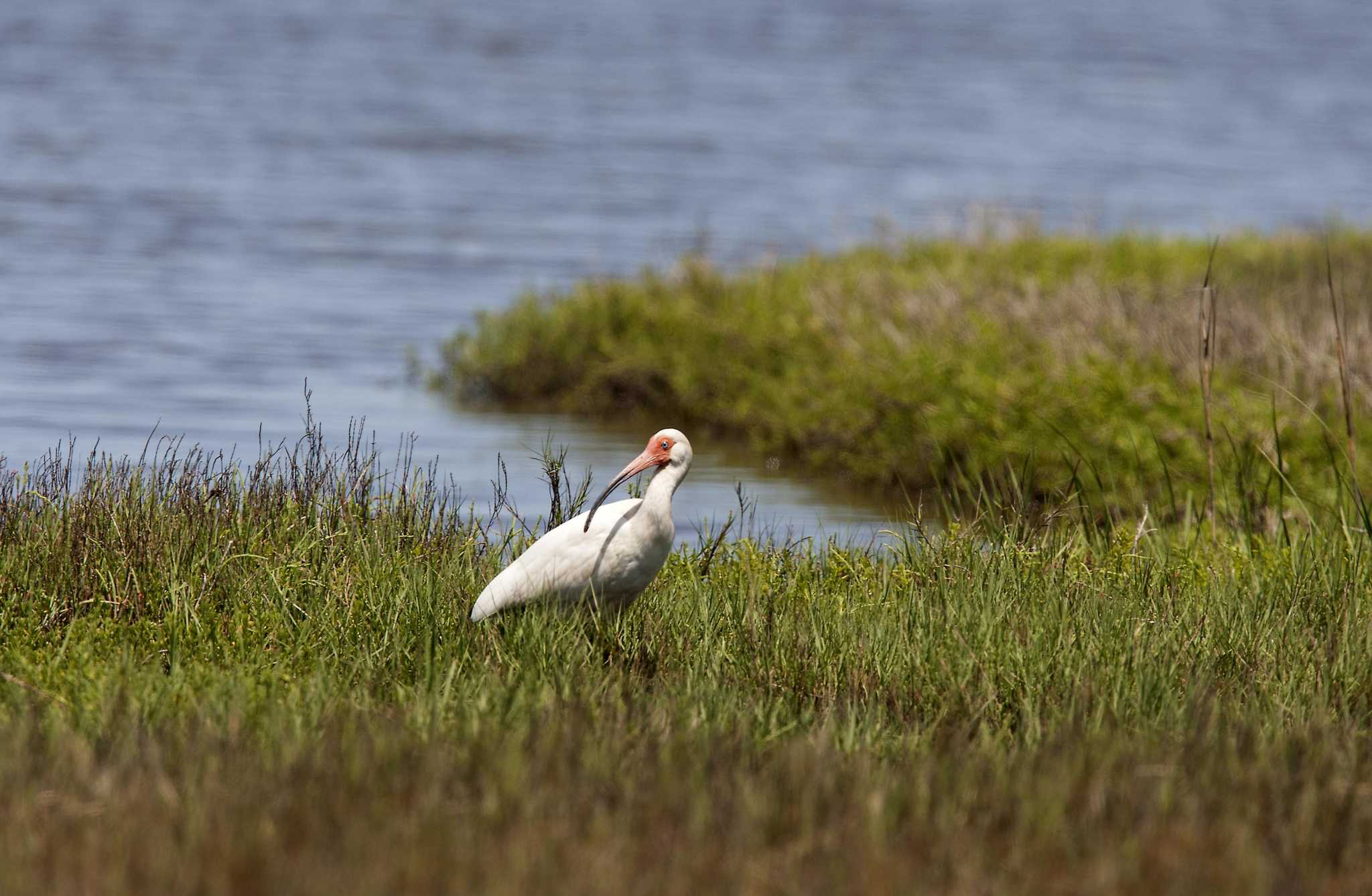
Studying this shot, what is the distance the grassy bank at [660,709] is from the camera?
473cm

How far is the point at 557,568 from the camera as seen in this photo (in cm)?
700

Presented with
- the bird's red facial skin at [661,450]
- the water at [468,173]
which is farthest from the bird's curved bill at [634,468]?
the water at [468,173]

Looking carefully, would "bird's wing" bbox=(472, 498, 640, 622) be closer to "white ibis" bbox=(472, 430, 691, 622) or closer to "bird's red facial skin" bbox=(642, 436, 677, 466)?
"white ibis" bbox=(472, 430, 691, 622)

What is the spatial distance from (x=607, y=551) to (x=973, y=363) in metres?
8.11

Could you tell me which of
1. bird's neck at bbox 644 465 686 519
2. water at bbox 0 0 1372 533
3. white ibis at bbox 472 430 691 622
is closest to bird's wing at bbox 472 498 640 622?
white ibis at bbox 472 430 691 622

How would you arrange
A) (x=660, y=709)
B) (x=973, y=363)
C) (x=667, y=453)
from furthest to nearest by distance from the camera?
(x=973, y=363) → (x=667, y=453) → (x=660, y=709)

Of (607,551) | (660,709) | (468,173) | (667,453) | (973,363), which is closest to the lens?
(660,709)

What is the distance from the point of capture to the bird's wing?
6.97 meters

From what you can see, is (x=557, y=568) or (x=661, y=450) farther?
(x=661, y=450)

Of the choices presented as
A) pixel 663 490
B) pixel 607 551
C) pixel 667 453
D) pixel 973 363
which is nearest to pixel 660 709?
pixel 607 551

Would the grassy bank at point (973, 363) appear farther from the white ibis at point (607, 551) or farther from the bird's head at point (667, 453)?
the white ibis at point (607, 551)

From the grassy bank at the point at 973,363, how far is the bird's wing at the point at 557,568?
13.8 ft

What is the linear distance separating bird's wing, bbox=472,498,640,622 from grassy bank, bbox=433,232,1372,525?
421 cm

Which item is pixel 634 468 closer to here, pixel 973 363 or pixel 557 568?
pixel 557 568
